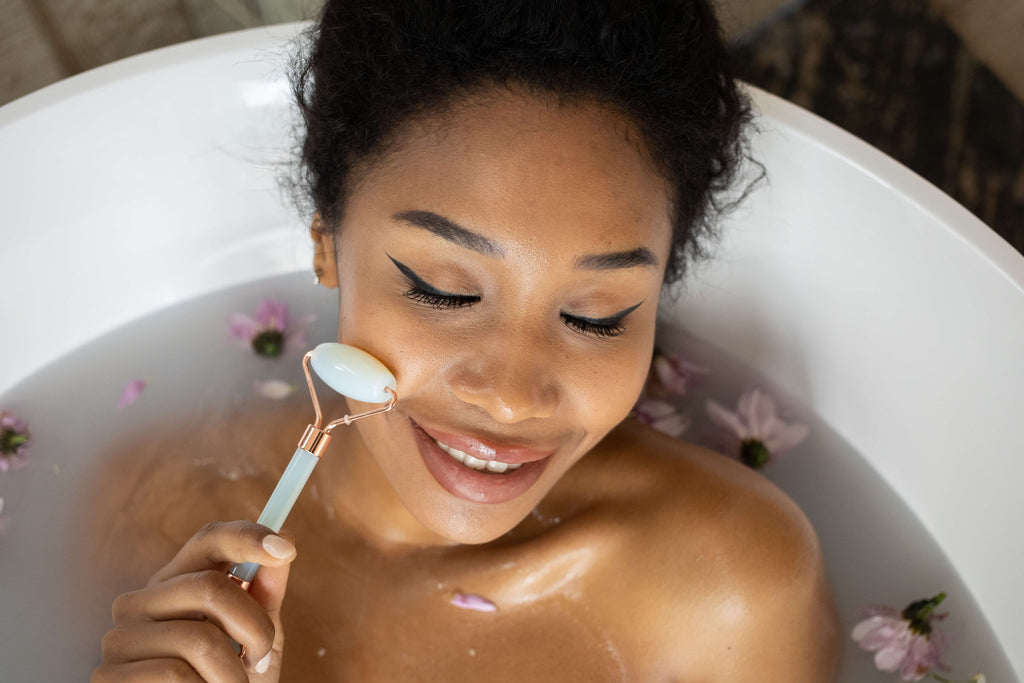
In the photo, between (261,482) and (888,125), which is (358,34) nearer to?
(261,482)

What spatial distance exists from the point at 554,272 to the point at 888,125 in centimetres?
177

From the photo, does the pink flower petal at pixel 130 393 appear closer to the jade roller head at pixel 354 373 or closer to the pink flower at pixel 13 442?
the pink flower at pixel 13 442

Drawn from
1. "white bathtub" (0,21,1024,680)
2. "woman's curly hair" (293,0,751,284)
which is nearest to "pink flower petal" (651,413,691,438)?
"white bathtub" (0,21,1024,680)

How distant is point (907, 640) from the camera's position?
1.55m

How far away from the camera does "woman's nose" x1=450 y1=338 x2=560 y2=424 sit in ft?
3.45

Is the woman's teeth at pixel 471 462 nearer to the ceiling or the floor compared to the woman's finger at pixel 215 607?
nearer to the floor

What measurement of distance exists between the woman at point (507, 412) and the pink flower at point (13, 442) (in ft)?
0.97

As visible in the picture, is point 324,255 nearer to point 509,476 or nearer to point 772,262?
point 509,476

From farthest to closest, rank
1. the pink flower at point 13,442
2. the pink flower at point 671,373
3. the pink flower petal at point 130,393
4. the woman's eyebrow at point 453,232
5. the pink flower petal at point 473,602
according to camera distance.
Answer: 1. the pink flower at point 671,373
2. the pink flower petal at point 130,393
3. the pink flower at point 13,442
4. the pink flower petal at point 473,602
5. the woman's eyebrow at point 453,232

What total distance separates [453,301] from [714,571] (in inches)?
22.9

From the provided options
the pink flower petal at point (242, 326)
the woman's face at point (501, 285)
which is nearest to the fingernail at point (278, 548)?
the woman's face at point (501, 285)

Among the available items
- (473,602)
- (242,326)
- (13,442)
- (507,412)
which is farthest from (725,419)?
(13,442)

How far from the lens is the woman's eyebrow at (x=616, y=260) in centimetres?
106

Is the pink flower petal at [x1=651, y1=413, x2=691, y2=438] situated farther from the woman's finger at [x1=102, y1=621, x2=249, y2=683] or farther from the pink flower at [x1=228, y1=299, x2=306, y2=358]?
the woman's finger at [x1=102, y1=621, x2=249, y2=683]
